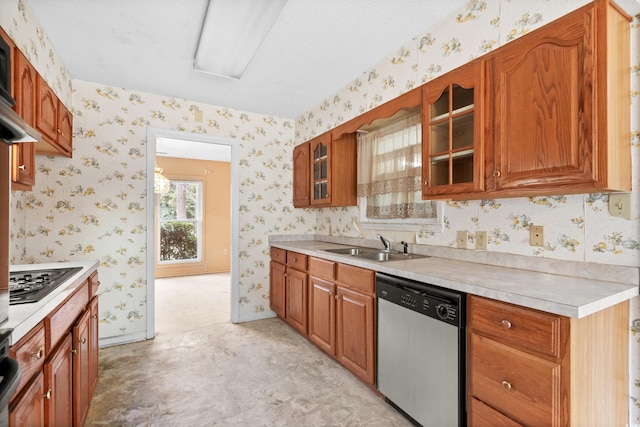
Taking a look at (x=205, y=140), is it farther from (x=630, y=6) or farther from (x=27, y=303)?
(x=630, y=6)

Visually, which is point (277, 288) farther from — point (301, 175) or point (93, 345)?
point (93, 345)

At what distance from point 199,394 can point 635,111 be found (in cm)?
293

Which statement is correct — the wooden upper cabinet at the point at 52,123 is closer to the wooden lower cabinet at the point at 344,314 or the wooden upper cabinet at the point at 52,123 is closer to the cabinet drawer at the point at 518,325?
the wooden lower cabinet at the point at 344,314

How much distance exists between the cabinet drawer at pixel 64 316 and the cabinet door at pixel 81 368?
2.8 inches

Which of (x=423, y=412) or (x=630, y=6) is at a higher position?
(x=630, y=6)

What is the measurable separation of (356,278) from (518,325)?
1.12 meters

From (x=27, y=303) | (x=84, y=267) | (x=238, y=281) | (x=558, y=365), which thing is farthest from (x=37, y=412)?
(x=238, y=281)

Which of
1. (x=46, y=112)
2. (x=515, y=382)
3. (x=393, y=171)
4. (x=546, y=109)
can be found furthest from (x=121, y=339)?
(x=546, y=109)

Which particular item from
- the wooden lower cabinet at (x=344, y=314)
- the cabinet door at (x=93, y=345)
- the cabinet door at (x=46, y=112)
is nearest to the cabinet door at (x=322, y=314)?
the wooden lower cabinet at (x=344, y=314)

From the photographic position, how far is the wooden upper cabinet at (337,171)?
3.13 metres

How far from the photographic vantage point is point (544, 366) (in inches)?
46.3

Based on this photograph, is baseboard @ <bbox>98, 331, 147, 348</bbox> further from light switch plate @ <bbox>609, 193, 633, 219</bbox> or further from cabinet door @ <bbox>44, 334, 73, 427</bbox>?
light switch plate @ <bbox>609, 193, 633, 219</bbox>

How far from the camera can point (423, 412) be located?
1.69 m

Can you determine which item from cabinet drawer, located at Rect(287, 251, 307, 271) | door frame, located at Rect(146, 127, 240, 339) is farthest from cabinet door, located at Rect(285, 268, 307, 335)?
door frame, located at Rect(146, 127, 240, 339)
